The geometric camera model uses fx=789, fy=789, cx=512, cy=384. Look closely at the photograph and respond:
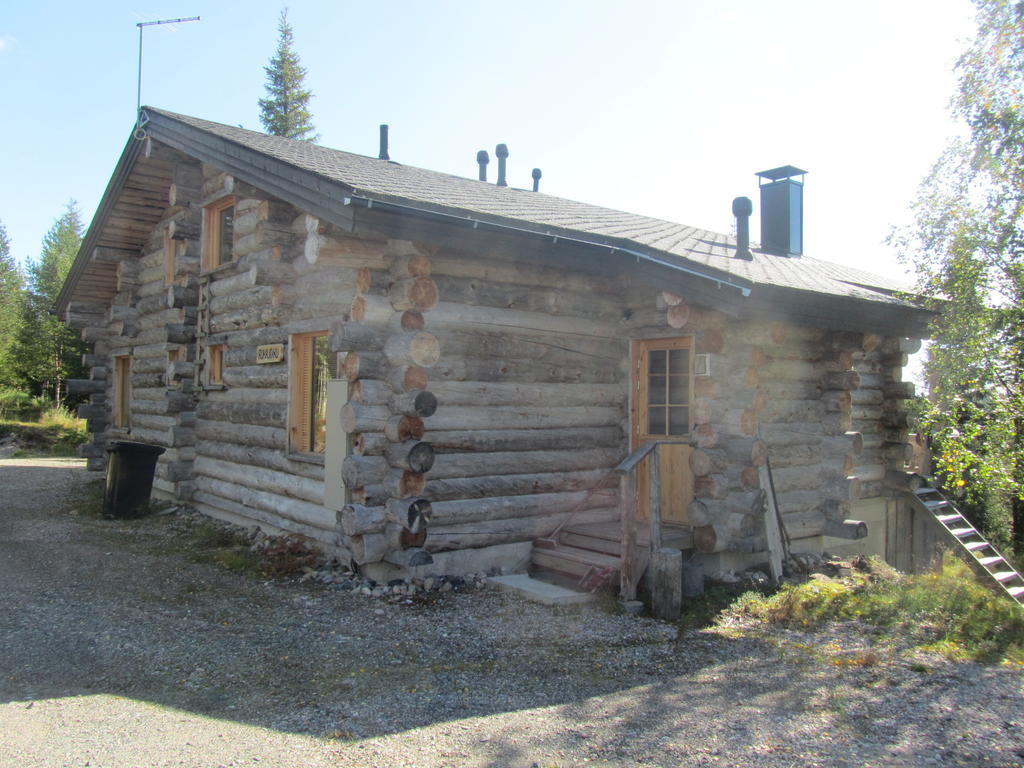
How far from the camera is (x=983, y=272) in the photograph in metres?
9.12

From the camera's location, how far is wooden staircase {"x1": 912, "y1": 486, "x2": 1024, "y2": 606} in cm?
1057

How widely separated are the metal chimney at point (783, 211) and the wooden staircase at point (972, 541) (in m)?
4.81

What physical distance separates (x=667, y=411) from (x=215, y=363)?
647 cm

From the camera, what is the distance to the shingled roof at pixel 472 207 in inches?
282

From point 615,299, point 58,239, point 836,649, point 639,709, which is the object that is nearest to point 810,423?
point 615,299

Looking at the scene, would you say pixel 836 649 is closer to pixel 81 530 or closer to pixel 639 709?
pixel 639 709

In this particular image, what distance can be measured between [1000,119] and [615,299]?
16.1 feet

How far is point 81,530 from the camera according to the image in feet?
34.2

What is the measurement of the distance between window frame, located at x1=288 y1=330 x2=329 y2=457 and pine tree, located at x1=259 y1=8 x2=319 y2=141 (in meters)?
27.6

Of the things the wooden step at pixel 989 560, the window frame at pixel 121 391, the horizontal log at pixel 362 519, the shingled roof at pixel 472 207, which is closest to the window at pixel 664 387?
the shingled roof at pixel 472 207

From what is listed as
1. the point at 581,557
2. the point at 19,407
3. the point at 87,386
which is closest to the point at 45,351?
the point at 19,407

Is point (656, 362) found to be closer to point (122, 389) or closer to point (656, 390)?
point (656, 390)

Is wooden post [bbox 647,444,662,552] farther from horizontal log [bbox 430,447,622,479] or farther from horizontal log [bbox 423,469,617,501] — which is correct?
horizontal log [bbox 430,447,622,479]

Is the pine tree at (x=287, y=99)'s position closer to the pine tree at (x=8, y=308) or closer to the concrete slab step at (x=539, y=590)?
the pine tree at (x=8, y=308)
